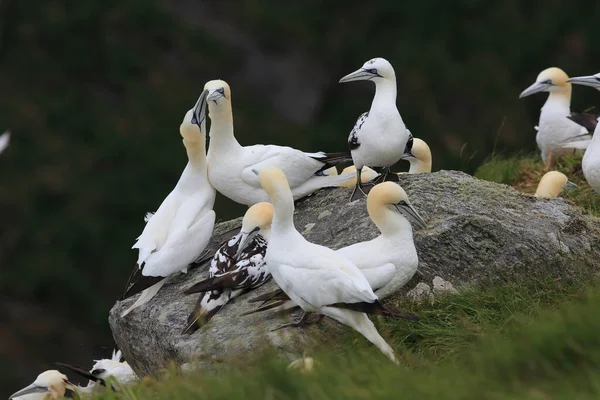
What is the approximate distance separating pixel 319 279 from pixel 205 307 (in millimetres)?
1131

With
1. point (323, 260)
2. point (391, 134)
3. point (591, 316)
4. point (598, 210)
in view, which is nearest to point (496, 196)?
point (391, 134)

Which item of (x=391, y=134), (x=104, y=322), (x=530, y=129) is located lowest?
(x=104, y=322)

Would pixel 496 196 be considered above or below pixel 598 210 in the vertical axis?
above

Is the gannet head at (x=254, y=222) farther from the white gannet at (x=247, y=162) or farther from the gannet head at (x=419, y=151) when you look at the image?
the gannet head at (x=419, y=151)

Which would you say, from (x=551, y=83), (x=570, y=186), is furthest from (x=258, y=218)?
(x=551, y=83)

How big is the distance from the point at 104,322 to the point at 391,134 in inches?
412

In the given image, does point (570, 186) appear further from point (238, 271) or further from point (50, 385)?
point (50, 385)

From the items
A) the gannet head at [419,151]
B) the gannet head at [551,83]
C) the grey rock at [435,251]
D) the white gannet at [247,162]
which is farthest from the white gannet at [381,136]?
the gannet head at [551,83]

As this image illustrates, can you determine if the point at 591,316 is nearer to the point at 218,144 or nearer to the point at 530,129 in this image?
the point at 218,144

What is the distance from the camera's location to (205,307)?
6.49 metres

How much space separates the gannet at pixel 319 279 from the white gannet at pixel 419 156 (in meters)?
2.38

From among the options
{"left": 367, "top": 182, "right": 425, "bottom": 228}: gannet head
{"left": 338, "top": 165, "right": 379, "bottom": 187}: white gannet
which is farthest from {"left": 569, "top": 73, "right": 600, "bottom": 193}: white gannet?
{"left": 367, "top": 182, "right": 425, "bottom": 228}: gannet head

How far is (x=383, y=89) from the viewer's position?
7.33 m

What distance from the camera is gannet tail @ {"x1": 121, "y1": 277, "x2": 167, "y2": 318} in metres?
7.09
